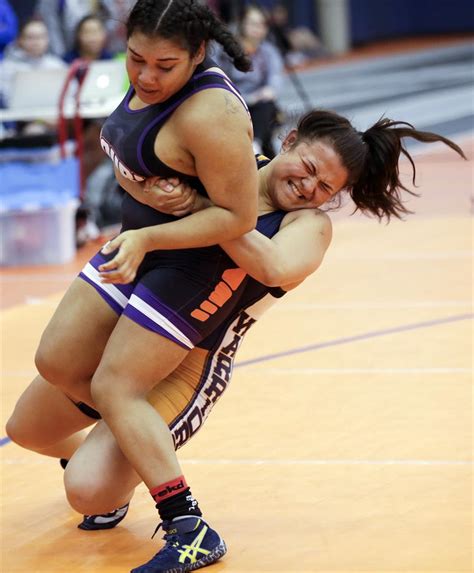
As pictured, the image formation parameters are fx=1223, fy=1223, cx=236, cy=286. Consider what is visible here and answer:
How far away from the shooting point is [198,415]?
341 centimetres

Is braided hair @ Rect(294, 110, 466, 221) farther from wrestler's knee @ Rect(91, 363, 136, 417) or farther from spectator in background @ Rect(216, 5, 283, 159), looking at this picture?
spectator in background @ Rect(216, 5, 283, 159)

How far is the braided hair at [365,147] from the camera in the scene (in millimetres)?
3318

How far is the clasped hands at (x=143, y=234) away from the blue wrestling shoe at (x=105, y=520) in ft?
2.82

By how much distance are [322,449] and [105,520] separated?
918 mm

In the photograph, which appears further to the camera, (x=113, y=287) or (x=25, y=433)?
(x=25, y=433)

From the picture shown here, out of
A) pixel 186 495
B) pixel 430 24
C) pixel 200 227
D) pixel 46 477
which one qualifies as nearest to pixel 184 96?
pixel 200 227

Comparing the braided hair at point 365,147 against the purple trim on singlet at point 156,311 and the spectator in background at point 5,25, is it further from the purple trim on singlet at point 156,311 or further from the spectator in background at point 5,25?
the spectator in background at point 5,25

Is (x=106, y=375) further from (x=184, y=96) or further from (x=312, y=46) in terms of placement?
(x=312, y=46)

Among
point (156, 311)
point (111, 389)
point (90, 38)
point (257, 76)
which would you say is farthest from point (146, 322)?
point (257, 76)

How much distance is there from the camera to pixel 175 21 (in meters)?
2.91

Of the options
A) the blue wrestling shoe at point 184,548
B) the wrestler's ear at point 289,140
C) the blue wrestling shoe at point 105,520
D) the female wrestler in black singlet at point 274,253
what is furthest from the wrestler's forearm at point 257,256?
the blue wrestling shoe at point 105,520

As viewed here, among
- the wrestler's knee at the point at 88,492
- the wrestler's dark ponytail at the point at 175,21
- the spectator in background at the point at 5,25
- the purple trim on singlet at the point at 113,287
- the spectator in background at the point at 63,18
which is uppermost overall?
the wrestler's dark ponytail at the point at 175,21

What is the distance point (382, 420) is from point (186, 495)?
4.81ft

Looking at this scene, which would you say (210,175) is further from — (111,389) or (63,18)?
(63,18)
